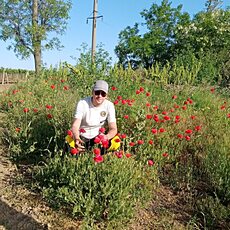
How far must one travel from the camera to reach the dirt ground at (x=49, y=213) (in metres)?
2.51

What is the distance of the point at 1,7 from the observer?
2288 cm

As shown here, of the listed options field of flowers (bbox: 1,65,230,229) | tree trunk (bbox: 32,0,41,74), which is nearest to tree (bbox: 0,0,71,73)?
tree trunk (bbox: 32,0,41,74)

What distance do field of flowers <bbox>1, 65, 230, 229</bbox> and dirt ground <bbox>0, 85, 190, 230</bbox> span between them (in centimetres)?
9

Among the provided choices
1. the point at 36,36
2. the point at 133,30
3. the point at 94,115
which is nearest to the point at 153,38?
the point at 133,30

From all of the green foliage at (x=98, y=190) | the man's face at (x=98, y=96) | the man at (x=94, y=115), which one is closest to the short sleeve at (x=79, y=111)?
the man at (x=94, y=115)

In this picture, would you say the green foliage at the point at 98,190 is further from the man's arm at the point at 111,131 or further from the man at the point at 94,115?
the man at the point at 94,115

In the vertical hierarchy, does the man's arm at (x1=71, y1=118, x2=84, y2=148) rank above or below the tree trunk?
below

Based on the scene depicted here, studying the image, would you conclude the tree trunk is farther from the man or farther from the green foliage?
the green foliage

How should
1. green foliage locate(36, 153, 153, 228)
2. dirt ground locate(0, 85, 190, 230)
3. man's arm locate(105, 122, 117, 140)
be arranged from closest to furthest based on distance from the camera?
green foliage locate(36, 153, 153, 228) < dirt ground locate(0, 85, 190, 230) < man's arm locate(105, 122, 117, 140)

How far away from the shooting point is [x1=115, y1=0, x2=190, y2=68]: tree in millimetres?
21391

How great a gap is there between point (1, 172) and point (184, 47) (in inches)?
707

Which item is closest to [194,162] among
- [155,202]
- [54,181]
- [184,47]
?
[155,202]

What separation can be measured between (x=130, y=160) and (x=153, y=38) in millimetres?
20429

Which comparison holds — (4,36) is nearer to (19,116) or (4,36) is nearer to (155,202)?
(19,116)
